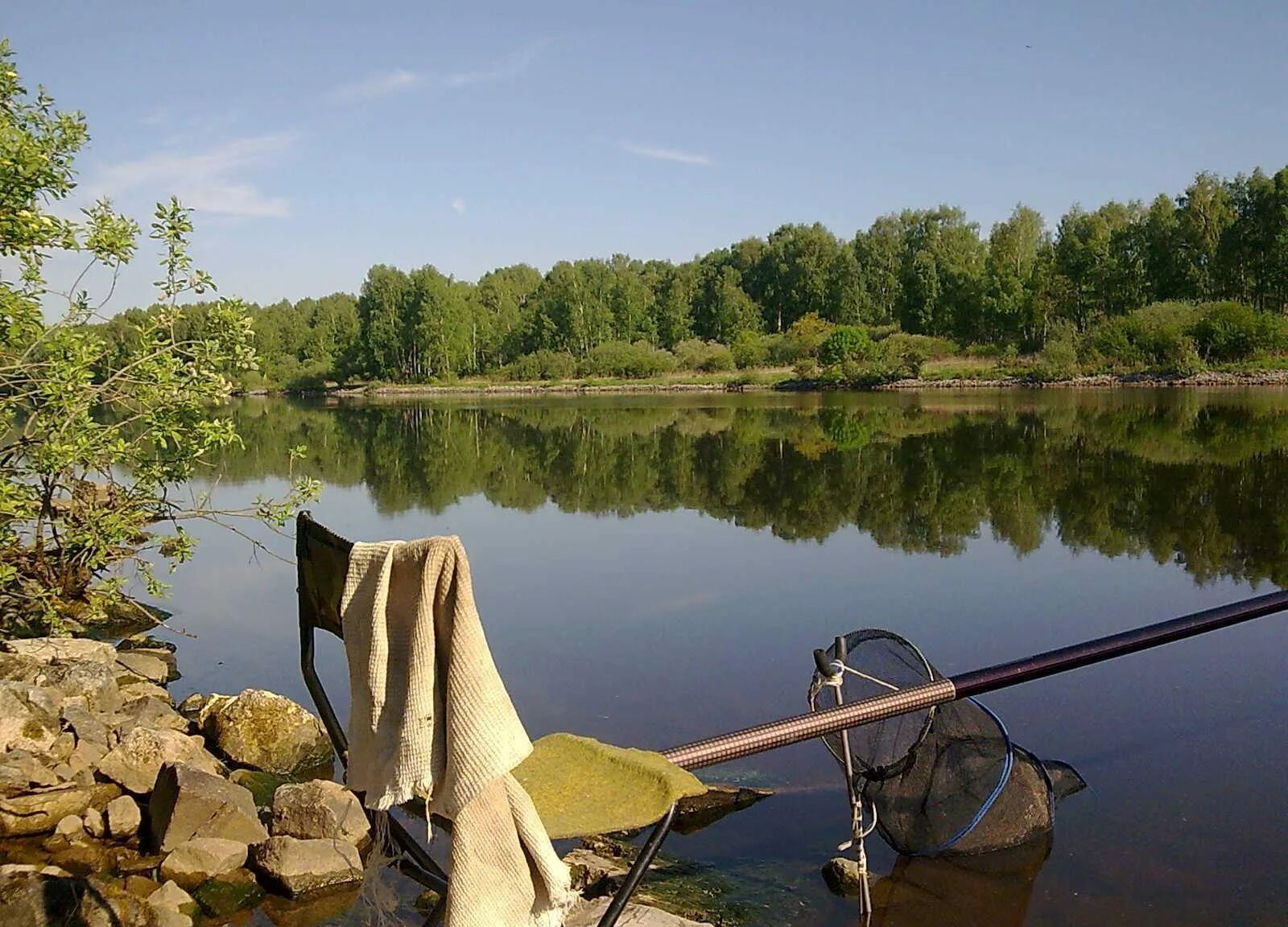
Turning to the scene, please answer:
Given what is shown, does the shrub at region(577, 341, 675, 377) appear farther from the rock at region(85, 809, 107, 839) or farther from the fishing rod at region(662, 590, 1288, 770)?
the fishing rod at region(662, 590, 1288, 770)

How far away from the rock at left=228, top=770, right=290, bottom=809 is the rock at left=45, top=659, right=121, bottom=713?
1.34m

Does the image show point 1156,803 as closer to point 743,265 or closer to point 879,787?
point 879,787

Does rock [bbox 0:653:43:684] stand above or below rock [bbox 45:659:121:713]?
above

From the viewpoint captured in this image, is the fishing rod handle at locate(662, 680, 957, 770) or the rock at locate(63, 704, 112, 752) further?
the rock at locate(63, 704, 112, 752)

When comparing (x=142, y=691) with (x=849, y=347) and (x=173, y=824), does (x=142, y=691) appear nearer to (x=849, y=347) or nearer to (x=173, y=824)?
(x=173, y=824)

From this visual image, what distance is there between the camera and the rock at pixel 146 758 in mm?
6945

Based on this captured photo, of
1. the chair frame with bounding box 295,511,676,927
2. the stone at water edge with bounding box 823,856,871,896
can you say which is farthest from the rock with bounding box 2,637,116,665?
the chair frame with bounding box 295,511,676,927

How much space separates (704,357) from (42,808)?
7871cm

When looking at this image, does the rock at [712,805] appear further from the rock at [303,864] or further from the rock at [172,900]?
the rock at [172,900]

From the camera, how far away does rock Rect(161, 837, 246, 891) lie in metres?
5.95

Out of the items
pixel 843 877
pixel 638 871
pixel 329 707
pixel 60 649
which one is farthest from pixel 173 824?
pixel 638 871

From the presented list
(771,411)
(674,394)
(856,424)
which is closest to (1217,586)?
(856,424)

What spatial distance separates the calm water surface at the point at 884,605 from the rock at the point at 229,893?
2.44 metres

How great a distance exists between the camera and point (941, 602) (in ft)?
40.5
